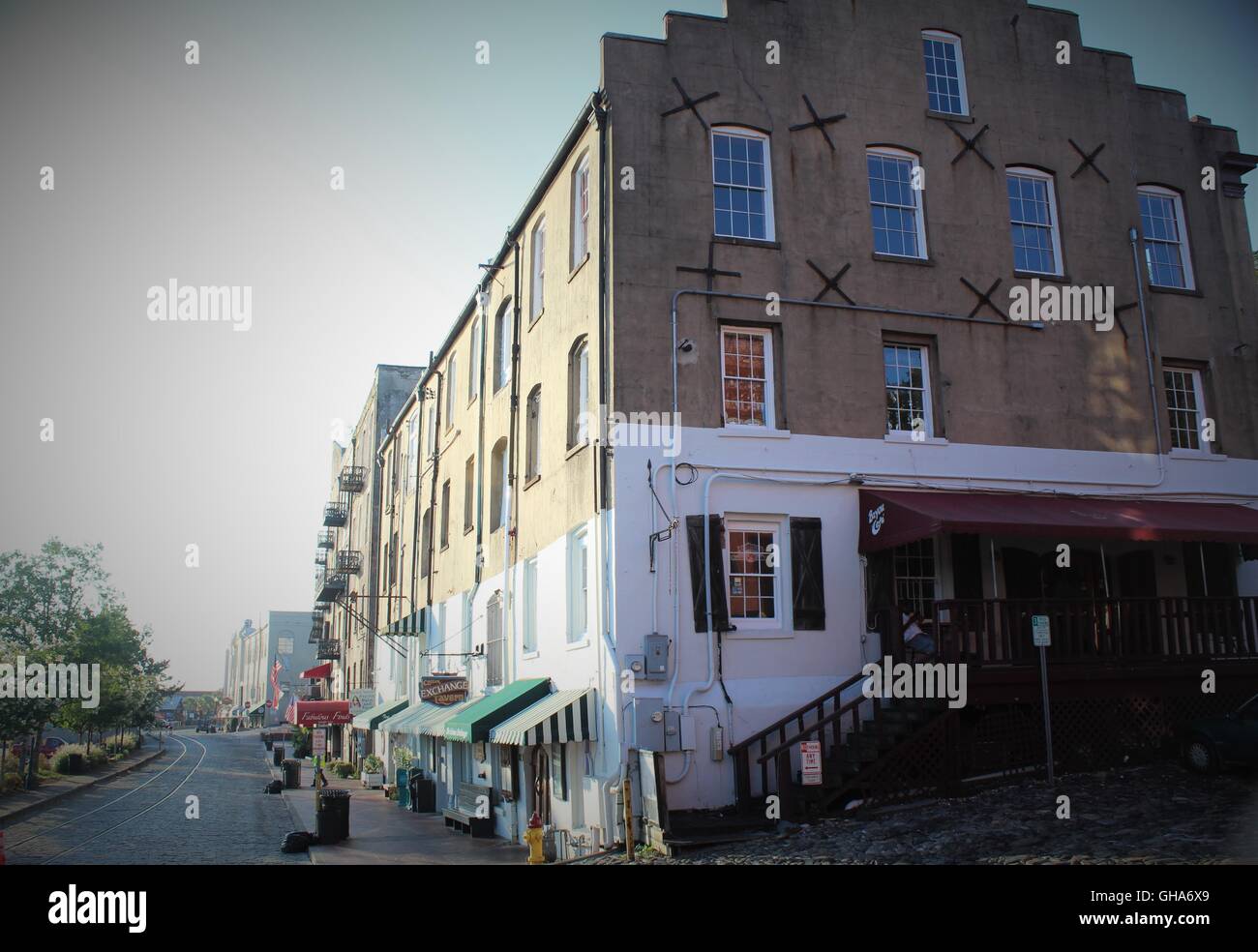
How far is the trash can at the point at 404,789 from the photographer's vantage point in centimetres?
2947

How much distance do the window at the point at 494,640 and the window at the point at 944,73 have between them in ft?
46.1

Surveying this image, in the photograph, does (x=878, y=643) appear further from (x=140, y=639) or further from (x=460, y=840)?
(x=140, y=639)

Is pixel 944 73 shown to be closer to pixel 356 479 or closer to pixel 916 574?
pixel 916 574

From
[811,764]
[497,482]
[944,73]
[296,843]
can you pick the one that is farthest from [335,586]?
[811,764]

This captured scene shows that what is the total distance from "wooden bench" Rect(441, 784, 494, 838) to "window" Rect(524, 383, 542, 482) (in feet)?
24.2

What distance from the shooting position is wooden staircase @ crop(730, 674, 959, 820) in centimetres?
1416

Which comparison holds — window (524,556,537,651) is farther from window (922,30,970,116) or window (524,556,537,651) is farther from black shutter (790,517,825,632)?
window (922,30,970,116)

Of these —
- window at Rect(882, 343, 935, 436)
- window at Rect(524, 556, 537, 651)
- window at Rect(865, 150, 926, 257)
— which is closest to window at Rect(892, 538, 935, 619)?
window at Rect(882, 343, 935, 436)

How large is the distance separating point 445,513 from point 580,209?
13.7 metres

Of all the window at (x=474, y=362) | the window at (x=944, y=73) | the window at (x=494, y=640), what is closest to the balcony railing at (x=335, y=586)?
the window at (x=474, y=362)

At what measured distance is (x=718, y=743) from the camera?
1518cm
